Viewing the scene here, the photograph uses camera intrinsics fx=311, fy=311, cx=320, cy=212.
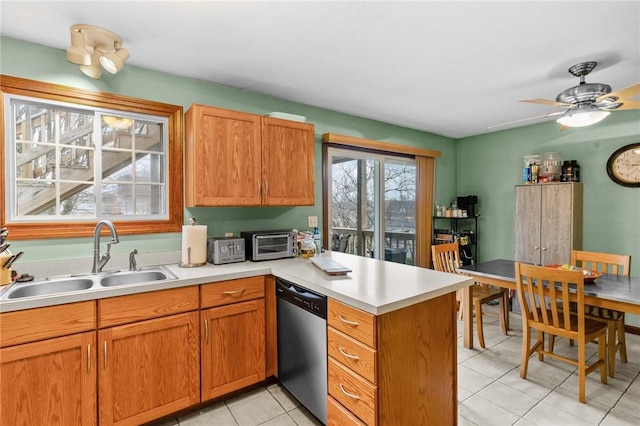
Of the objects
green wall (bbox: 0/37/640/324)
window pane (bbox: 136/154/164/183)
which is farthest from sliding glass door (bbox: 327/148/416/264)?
window pane (bbox: 136/154/164/183)

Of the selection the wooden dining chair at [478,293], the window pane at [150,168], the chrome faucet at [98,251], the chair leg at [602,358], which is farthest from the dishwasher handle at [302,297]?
the chair leg at [602,358]

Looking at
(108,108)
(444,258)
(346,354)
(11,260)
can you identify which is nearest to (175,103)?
(108,108)

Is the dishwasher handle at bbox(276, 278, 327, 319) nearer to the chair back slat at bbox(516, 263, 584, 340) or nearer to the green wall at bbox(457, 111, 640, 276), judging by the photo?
the chair back slat at bbox(516, 263, 584, 340)

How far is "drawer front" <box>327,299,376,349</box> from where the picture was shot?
146cm

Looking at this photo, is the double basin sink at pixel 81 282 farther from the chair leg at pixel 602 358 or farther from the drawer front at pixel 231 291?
the chair leg at pixel 602 358

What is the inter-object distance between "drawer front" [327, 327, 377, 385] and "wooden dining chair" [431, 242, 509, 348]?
1878mm

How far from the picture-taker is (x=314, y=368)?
6.17ft

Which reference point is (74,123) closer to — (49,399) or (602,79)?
(49,399)

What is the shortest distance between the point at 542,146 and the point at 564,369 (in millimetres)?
2706

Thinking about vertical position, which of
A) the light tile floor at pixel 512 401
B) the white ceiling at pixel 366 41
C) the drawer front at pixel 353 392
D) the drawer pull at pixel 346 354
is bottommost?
the light tile floor at pixel 512 401

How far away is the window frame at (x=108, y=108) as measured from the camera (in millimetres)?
1963

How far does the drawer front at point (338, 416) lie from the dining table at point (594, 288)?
174cm

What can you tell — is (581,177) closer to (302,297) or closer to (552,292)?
(552,292)

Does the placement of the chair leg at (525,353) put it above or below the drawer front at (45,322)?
below
